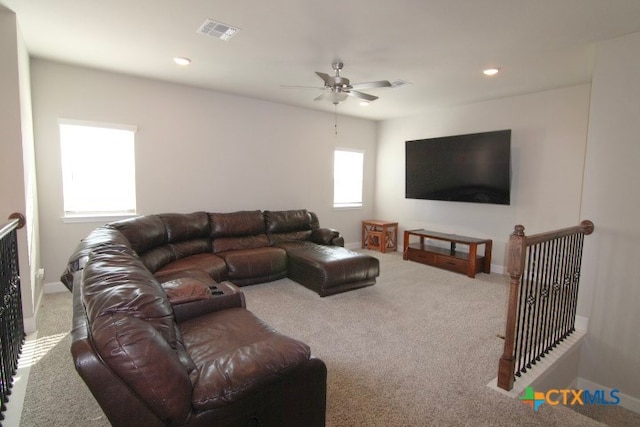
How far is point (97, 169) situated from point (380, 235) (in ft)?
15.7

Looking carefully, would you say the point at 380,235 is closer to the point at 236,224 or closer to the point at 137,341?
the point at 236,224

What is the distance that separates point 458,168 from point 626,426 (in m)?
3.63

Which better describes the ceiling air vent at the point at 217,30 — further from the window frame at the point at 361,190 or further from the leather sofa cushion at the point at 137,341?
the window frame at the point at 361,190

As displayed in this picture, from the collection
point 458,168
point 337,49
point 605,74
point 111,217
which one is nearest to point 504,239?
point 458,168

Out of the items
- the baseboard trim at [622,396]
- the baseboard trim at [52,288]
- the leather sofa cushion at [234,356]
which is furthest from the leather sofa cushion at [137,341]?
the baseboard trim at [622,396]

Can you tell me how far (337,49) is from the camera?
319 cm

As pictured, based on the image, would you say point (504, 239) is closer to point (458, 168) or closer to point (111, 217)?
point (458, 168)

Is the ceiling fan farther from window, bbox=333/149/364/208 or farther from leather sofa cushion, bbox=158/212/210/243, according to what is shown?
window, bbox=333/149/364/208

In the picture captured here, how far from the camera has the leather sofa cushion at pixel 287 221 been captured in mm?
5156

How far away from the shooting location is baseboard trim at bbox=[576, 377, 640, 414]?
114 inches

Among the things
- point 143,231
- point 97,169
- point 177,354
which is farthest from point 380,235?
point 177,354

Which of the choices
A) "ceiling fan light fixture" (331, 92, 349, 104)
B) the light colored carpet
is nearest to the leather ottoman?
the light colored carpet

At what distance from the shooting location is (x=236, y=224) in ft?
15.6

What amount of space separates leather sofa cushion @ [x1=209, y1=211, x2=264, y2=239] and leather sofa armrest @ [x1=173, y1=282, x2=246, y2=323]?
214cm
